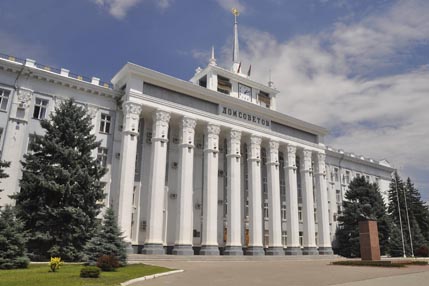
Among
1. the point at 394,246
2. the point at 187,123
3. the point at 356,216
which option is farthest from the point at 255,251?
the point at 394,246

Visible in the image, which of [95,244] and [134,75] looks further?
[134,75]

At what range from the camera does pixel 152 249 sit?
29.9 m

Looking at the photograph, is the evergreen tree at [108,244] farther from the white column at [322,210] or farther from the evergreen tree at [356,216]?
the evergreen tree at [356,216]

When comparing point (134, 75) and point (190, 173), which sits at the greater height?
point (134, 75)

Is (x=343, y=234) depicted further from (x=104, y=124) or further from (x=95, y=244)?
(x=95, y=244)

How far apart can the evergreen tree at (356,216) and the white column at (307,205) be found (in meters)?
6.66

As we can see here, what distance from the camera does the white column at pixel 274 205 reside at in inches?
1558

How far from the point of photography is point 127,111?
31719 millimetres

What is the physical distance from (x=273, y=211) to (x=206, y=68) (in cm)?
1765

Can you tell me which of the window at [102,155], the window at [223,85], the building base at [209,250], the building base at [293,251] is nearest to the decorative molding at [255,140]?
the window at [223,85]

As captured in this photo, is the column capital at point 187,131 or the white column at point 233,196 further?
the white column at point 233,196

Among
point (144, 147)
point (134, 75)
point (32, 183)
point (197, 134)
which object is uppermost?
point (134, 75)

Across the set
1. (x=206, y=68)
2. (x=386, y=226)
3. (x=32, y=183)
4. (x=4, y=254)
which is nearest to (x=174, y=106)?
(x=206, y=68)

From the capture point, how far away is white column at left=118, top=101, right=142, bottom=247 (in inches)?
1163
